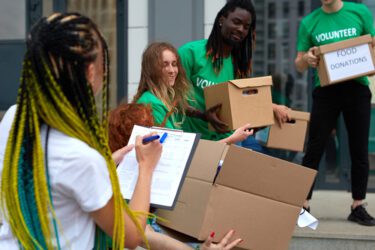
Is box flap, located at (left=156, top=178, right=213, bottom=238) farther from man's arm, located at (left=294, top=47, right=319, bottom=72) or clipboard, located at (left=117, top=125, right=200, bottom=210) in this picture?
man's arm, located at (left=294, top=47, right=319, bottom=72)

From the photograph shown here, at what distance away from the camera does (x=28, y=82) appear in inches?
62.6

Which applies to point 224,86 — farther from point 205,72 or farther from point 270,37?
point 270,37

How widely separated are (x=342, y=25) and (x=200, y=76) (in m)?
1.03

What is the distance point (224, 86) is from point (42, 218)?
193cm

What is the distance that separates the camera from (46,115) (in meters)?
1.57

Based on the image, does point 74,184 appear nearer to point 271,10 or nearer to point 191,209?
point 191,209

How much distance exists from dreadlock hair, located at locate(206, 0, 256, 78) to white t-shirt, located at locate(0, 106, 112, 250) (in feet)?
7.16

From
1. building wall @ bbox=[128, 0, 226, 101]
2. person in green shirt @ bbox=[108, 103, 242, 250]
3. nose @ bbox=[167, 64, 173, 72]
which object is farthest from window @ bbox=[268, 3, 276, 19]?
person in green shirt @ bbox=[108, 103, 242, 250]

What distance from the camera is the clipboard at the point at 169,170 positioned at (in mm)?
2184

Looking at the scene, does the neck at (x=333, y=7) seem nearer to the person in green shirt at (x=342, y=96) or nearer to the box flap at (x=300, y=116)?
the person in green shirt at (x=342, y=96)

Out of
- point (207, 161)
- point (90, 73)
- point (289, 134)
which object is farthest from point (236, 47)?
point (90, 73)

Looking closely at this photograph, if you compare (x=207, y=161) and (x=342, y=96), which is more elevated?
(x=342, y=96)

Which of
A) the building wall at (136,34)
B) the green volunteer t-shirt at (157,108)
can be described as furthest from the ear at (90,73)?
the building wall at (136,34)

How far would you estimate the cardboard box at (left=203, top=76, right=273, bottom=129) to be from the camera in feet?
11.1
